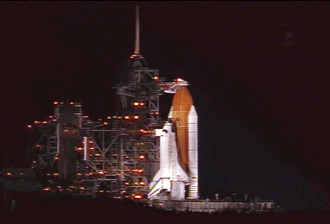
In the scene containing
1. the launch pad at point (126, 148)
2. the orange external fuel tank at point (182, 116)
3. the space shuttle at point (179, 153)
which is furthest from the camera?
the orange external fuel tank at point (182, 116)

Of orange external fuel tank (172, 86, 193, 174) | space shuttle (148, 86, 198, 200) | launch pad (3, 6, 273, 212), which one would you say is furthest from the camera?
orange external fuel tank (172, 86, 193, 174)

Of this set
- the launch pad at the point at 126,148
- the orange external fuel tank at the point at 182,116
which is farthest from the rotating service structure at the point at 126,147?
the orange external fuel tank at the point at 182,116

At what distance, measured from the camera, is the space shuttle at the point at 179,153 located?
A: 26.7 meters

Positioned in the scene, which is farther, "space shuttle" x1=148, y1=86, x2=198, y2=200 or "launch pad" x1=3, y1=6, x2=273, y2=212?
"space shuttle" x1=148, y1=86, x2=198, y2=200

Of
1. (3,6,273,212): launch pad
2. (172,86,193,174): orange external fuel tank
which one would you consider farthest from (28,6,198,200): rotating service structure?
(172,86,193,174): orange external fuel tank

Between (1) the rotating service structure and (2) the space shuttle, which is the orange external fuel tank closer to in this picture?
(2) the space shuttle

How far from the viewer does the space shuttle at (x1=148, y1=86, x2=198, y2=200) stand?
26734 millimetres

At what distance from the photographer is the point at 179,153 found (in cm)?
2794

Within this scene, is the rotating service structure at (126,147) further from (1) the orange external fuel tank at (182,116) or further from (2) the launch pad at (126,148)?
(1) the orange external fuel tank at (182,116)

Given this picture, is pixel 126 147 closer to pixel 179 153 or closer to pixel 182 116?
pixel 179 153

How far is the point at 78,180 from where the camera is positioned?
2586cm

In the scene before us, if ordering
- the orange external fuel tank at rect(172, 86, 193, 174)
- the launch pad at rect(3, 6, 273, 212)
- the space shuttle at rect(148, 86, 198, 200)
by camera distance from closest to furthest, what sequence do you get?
the launch pad at rect(3, 6, 273, 212) → the space shuttle at rect(148, 86, 198, 200) → the orange external fuel tank at rect(172, 86, 193, 174)

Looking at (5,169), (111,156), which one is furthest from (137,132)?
(5,169)

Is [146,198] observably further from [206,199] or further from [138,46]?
[138,46]
